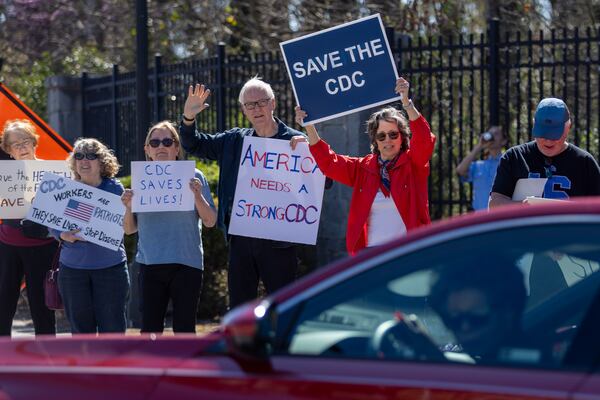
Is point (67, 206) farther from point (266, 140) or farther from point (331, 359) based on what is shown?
point (331, 359)

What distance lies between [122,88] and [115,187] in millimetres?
7884

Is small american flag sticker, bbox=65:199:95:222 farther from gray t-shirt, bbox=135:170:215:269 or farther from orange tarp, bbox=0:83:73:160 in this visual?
orange tarp, bbox=0:83:73:160

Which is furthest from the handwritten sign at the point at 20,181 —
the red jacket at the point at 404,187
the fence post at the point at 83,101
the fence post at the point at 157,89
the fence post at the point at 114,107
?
the fence post at the point at 83,101

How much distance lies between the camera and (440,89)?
11359 millimetres

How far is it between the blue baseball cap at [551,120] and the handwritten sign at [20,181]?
3663mm

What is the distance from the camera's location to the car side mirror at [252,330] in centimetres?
350

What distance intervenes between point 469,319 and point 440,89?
7918 mm

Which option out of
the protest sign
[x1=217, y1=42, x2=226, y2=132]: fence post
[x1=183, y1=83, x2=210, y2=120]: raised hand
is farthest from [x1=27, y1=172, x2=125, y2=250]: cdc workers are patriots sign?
[x1=217, y1=42, x2=226, y2=132]: fence post

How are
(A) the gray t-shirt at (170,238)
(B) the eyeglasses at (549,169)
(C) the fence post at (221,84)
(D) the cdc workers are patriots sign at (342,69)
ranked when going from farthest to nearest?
(C) the fence post at (221,84), (D) the cdc workers are patriots sign at (342,69), (A) the gray t-shirt at (170,238), (B) the eyeglasses at (549,169)

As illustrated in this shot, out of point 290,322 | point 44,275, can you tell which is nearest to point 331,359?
Answer: point 290,322

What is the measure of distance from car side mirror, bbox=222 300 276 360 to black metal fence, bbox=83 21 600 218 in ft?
21.7

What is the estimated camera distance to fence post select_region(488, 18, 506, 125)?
11031 mm

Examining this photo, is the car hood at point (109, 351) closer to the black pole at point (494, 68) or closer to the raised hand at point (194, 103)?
the raised hand at point (194, 103)

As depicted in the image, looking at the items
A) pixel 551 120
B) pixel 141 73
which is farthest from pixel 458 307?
Answer: pixel 141 73
